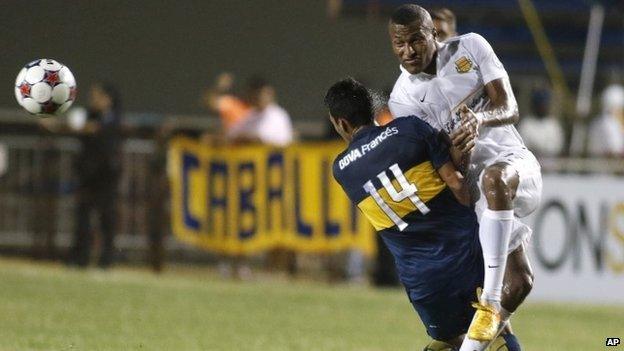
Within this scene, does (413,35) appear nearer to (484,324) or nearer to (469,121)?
(469,121)

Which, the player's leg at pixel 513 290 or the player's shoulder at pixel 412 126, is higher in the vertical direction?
the player's shoulder at pixel 412 126

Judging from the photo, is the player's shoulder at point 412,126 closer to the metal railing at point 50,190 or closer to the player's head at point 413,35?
the player's head at point 413,35

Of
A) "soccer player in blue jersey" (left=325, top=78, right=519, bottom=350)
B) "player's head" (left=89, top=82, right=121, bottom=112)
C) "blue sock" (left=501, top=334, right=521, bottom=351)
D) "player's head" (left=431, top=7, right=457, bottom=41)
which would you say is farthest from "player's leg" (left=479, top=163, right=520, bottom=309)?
"player's head" (left=89, top=82, right=121, bottom=112)

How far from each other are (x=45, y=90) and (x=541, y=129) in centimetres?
857

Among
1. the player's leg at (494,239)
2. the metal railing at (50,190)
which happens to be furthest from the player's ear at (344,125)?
the metal railing at (50,190)

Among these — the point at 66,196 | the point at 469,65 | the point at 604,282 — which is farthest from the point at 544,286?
the point at 469,65

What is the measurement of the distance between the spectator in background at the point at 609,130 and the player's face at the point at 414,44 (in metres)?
9.24

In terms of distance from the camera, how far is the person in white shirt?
54.7 feet

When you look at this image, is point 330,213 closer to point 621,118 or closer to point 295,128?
point 295,128

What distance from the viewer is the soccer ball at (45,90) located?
32.6 ft

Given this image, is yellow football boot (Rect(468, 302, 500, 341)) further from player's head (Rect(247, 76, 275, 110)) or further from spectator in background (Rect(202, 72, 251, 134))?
spectator in background (Rect(202, 72, 251, 134))

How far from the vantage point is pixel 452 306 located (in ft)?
26.2

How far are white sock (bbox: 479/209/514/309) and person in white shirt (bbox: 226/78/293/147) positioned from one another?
8.72m

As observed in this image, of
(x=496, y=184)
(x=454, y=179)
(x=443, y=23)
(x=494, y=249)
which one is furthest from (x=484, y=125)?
(x=443, y=23)
